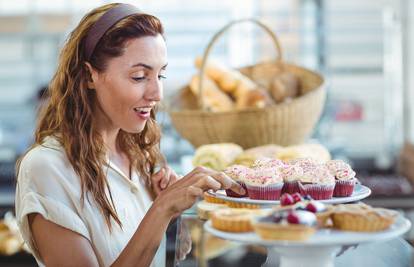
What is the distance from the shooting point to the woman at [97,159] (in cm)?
171

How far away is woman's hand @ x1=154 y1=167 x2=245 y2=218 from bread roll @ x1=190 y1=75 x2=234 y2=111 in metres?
1.52

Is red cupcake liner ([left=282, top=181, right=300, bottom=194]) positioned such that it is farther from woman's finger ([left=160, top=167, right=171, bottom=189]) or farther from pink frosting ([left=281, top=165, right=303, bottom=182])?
woman's finger ([left=160, top=167, right=171, bottom=189])

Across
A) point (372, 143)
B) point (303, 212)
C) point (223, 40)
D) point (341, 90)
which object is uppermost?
point (303, 212)

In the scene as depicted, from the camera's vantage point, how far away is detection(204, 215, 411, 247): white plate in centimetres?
121

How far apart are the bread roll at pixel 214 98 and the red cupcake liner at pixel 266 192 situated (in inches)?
60.5

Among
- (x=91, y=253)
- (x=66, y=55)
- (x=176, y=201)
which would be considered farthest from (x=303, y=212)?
(x=66, y=55)

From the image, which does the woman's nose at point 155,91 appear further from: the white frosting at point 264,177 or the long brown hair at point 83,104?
the white frosting at point 264,177

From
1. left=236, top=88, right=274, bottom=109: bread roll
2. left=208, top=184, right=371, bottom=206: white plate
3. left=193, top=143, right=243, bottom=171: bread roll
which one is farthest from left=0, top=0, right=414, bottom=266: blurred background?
left=208, top=184, right=371, bottom=206: white plate

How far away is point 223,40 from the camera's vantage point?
548 cm

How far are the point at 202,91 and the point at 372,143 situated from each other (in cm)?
245

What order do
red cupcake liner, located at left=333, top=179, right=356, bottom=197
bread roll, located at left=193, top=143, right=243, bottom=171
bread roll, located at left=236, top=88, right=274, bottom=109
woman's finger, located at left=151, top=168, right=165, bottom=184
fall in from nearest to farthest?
1. red cupcake liner, located at left=333, top=179, right=356, bottom=197
2. woman's finger, located at left=151, top=168, right=165, bottom=184
3. bread roll, located at left=193, top=143, right=243, bottom=171
4. bread roll, located at left=236, top=88, right=274, bottom=109

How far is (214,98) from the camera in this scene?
127 inches

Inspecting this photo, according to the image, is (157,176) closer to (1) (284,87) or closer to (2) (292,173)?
(2) (292,173)

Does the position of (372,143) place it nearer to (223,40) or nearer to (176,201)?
(223,40)
